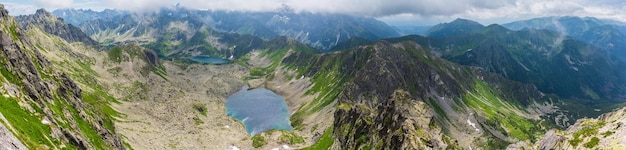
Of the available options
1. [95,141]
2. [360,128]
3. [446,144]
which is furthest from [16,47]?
[446,144]

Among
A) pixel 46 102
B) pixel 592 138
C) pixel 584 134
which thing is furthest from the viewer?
pixel 46 102

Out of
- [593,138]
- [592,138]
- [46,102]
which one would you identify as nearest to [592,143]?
[593,138]

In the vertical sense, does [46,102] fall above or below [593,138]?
below

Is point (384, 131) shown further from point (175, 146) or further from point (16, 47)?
point (16, 47)

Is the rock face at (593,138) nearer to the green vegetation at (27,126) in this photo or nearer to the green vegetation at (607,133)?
the green vegetation at (607,133)

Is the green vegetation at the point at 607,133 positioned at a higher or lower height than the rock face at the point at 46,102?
higher

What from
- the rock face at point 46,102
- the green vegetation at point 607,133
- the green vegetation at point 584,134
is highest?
the green vegetation at point 607,133

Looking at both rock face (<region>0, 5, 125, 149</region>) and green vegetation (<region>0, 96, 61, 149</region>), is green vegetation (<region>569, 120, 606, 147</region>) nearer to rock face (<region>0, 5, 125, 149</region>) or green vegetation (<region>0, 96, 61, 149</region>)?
green vegetation (<region>0, 96, 61, 149</region>)

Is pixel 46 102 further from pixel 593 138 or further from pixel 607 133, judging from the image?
pixel 607 133

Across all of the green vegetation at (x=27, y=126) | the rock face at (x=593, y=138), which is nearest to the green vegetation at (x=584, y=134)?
the rock face at (x=593, y=138)

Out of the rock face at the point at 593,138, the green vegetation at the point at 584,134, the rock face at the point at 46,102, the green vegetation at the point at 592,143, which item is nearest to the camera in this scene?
the rock face at the point at 593,138

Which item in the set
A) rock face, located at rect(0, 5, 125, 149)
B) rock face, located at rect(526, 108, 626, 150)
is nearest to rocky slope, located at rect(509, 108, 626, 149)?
rock face, located at rect(526, 108, 626, 150)
